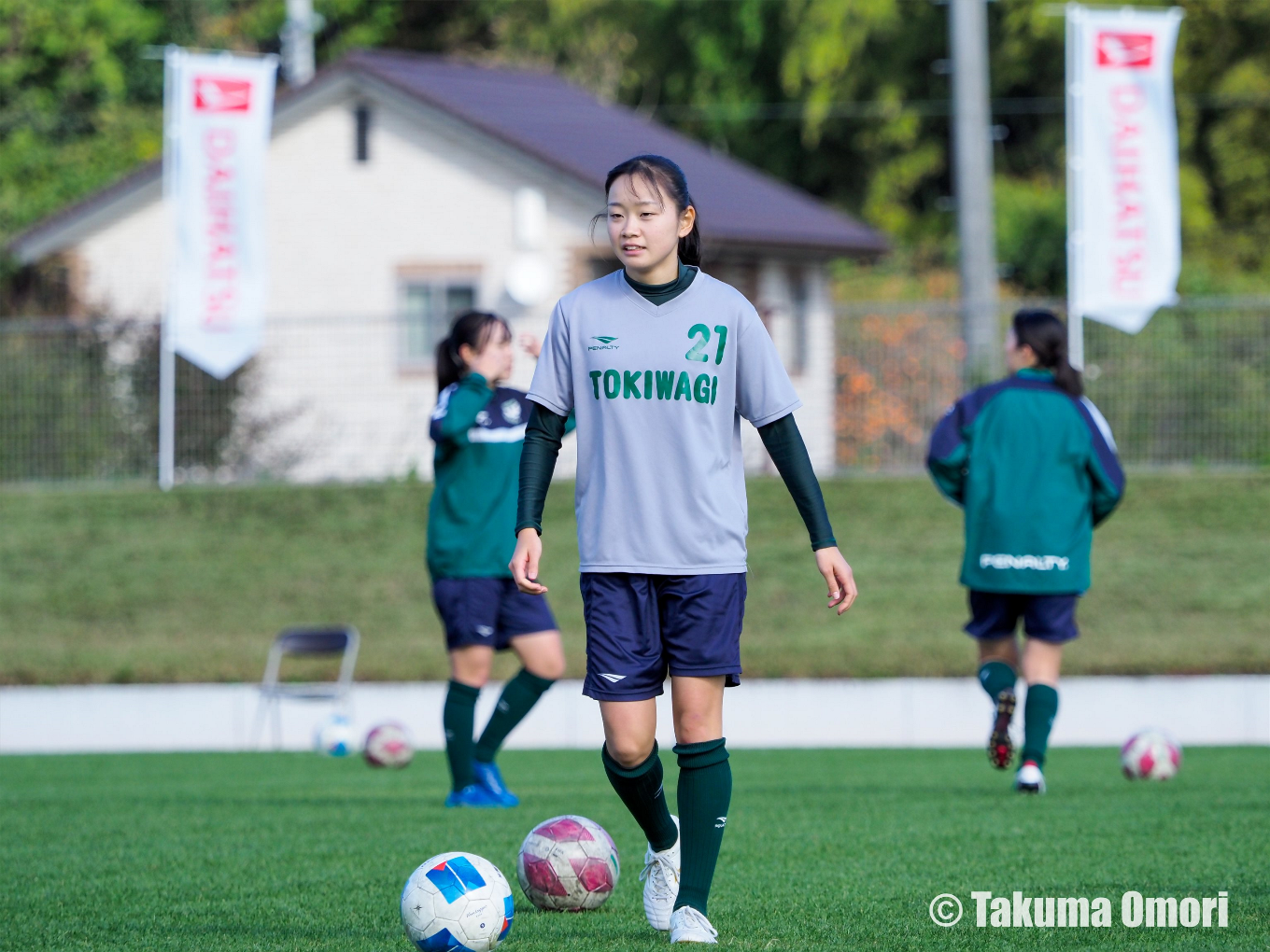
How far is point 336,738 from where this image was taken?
1326 cm

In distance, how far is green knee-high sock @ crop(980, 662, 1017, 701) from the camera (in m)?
8.70

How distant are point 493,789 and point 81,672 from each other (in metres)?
8.03

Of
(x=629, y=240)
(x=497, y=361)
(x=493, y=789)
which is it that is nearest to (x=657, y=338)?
(x=629, y=240)

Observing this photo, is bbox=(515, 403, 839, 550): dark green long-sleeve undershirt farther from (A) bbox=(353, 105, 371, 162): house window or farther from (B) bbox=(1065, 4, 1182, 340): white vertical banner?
(A) bbox=(353, 105, 371, 162): house window

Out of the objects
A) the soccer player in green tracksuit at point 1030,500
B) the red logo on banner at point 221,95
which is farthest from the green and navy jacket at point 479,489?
the red logo on banner at point 221,95

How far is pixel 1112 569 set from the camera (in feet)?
54.0

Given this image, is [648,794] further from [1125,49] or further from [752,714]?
[1125,49]

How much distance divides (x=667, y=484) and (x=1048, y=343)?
175 inches

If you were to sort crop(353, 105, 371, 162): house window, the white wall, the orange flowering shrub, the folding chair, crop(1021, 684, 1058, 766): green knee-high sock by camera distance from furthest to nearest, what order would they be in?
crop(353, 105, 371, 162): house window < the white wall < the orange flowering shrub < the folding chair < crop(1021, 684, 1058, 766): green knee-high sock

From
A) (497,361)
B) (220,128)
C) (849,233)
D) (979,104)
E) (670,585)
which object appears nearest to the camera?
(670,585)

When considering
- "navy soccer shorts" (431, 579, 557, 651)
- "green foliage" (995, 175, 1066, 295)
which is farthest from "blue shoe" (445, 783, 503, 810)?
"green foliage" (995, 175, 1066, 295)

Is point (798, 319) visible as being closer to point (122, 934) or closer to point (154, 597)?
point (154, 597)

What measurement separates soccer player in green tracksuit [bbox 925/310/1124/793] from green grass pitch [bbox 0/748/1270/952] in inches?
24.2

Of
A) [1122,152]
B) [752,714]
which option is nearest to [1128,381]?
[1122,152]
